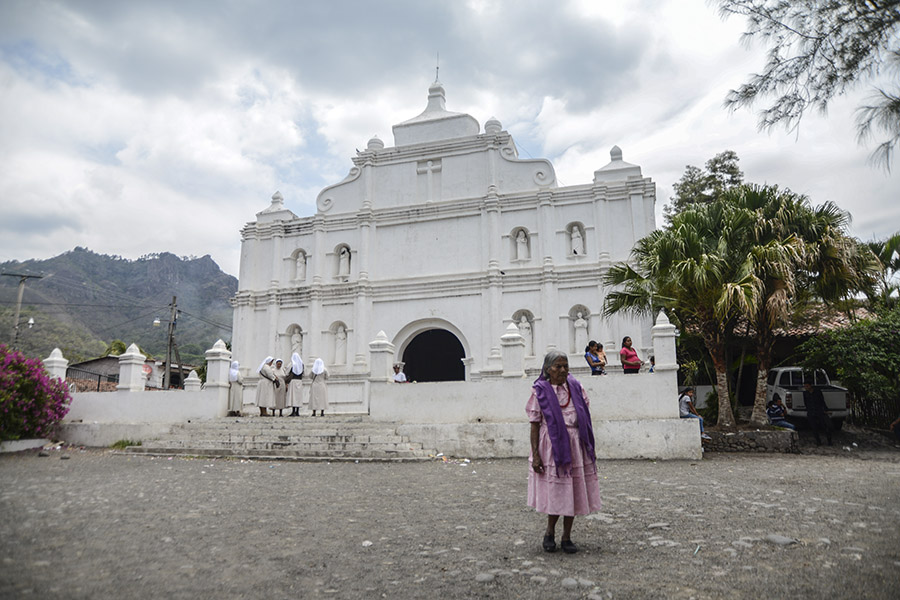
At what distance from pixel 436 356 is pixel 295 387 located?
624cm

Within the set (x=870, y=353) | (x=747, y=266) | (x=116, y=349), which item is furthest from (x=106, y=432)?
(x=116, y=349)

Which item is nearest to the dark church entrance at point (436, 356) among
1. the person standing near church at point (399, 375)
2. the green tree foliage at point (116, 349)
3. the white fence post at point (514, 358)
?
the person standing near church at point (399, 375)

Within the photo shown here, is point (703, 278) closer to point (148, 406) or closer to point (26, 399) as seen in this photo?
point (148, 406)

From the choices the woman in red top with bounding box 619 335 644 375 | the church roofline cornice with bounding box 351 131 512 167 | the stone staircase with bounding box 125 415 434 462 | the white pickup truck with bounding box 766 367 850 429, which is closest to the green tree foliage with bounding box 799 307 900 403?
the white pickup truck with bounding box 766 367 850 429

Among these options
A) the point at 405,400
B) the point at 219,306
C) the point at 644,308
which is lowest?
the point at 405,400

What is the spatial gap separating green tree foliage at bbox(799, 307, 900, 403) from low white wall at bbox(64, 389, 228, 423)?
1312cm

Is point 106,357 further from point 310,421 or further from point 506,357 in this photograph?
point 506,357

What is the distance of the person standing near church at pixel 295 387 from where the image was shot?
13.4 meters

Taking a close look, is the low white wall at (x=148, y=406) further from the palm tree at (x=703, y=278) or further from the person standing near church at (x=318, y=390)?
the palm tree at (x=703, y=278)

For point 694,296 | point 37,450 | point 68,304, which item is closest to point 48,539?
point 37,450

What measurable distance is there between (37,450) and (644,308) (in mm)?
12276

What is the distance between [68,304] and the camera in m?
35.7

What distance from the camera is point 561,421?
163 inches

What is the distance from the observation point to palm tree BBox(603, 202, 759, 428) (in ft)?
35.6
